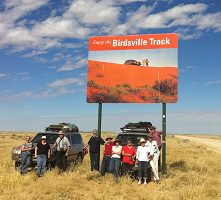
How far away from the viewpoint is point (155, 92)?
55.5 ft

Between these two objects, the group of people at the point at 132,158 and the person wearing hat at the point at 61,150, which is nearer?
the group of people at the point at 132,158

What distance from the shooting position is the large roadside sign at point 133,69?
55.6ft

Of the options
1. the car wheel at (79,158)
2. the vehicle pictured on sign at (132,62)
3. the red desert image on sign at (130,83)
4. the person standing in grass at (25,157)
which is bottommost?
the car wheel at (79,158)

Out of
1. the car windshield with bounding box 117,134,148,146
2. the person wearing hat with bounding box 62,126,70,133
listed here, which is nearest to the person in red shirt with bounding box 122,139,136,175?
the car windshield with bounding box 117,134,148,146

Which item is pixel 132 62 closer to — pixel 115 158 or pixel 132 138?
pixel 132 138

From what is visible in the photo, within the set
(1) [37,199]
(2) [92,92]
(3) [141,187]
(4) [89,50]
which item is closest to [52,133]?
(2) [92,92]

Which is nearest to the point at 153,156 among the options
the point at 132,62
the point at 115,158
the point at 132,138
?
the point at 115,158

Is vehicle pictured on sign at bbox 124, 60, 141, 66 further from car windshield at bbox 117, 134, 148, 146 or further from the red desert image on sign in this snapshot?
car windshield at bbox 117, 134, 148, 146

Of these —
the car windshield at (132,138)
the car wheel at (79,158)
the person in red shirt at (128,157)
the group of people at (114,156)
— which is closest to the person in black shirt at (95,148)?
the group of people at (114,156)

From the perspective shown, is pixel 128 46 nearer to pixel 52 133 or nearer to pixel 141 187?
pixel 52 133

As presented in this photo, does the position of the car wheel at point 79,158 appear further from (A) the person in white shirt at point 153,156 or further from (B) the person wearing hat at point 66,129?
(A) the person in white shirt at point 153,156

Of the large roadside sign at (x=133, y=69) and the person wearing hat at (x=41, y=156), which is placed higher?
the large roadside sign at (x=133, y=69)

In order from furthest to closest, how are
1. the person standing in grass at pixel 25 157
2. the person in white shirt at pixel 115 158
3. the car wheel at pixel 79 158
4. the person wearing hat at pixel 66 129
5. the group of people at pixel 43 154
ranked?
the car wheel at pixel 79 158
the person wearing hat at pixel 66 129
the person standing in grass at pixel 25 157
the group of people at pixel 43 154
the person in white shirt at pixel 115 158

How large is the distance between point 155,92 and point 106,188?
5802 mm
